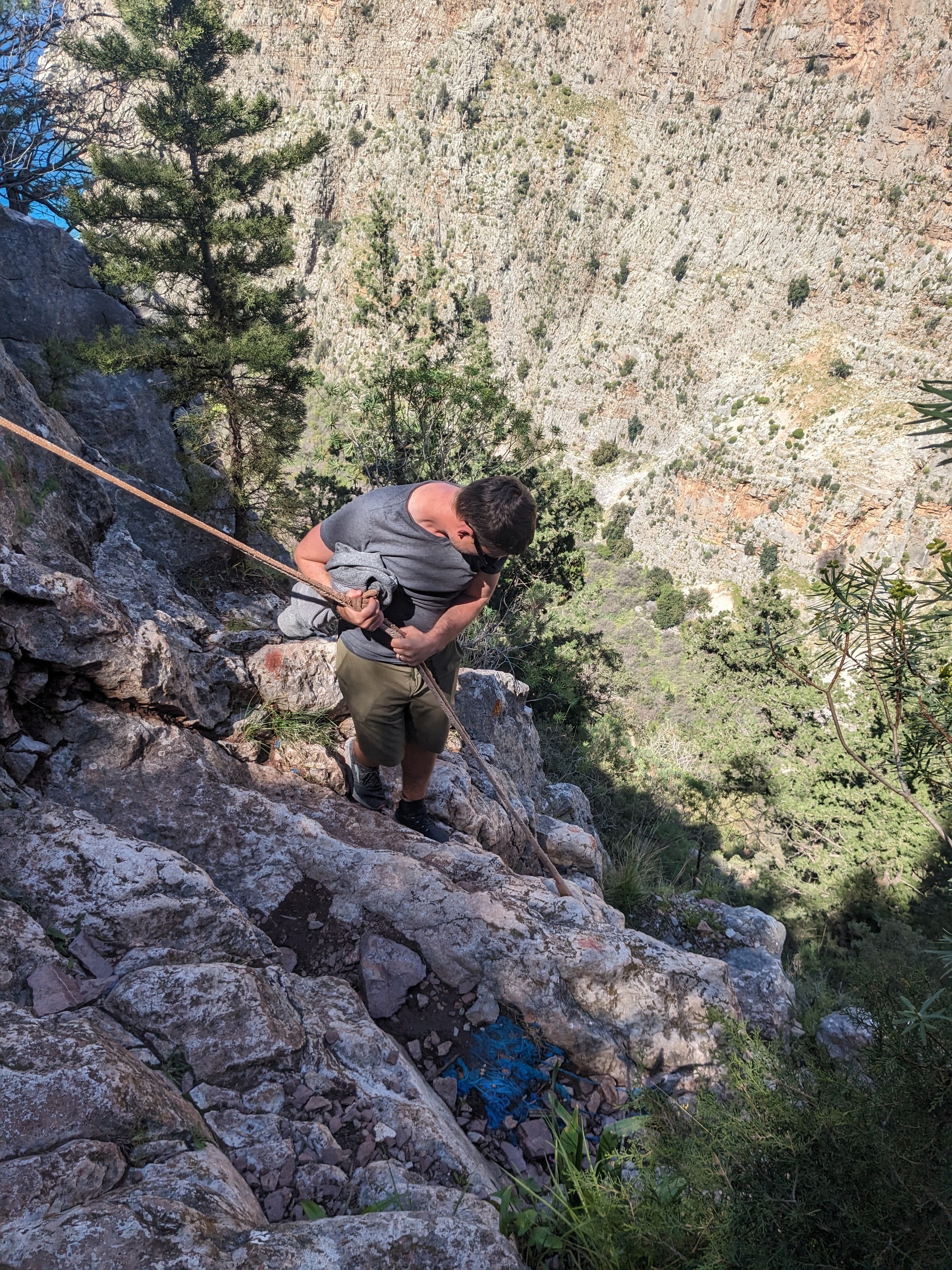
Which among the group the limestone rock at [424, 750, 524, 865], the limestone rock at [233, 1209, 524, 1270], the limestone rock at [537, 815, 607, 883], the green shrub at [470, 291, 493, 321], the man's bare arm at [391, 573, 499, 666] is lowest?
the limestone rock at [537, 815, 607, 883]

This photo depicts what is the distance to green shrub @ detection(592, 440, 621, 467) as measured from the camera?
1895 inches

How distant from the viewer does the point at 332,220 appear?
49469 mm

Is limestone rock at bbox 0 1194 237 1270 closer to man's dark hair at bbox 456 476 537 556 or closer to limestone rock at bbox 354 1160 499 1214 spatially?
limestone rock at bbox 354 1160 499 1214

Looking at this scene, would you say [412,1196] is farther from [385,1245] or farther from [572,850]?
[572,850]

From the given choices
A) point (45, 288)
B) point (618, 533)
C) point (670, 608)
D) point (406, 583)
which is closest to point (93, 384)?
point (45, 288)

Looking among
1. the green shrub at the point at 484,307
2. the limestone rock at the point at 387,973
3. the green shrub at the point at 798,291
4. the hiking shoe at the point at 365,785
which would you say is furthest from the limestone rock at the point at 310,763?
the green shrub at the point at 798,291

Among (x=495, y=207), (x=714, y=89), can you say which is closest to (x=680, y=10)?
(x=714, y=89)

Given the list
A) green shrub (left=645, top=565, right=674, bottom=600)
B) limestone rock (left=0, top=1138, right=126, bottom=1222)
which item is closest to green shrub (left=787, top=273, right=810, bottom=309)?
green shrub (left=645, top=565, right=674, bottom=600)

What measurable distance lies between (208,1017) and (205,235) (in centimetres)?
779

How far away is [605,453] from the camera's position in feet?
158

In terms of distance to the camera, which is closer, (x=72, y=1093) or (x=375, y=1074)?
(x=72, y=1093)

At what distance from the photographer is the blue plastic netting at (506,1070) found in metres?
2.09

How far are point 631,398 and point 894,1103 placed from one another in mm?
52135

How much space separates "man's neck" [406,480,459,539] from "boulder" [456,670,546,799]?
293 cm
